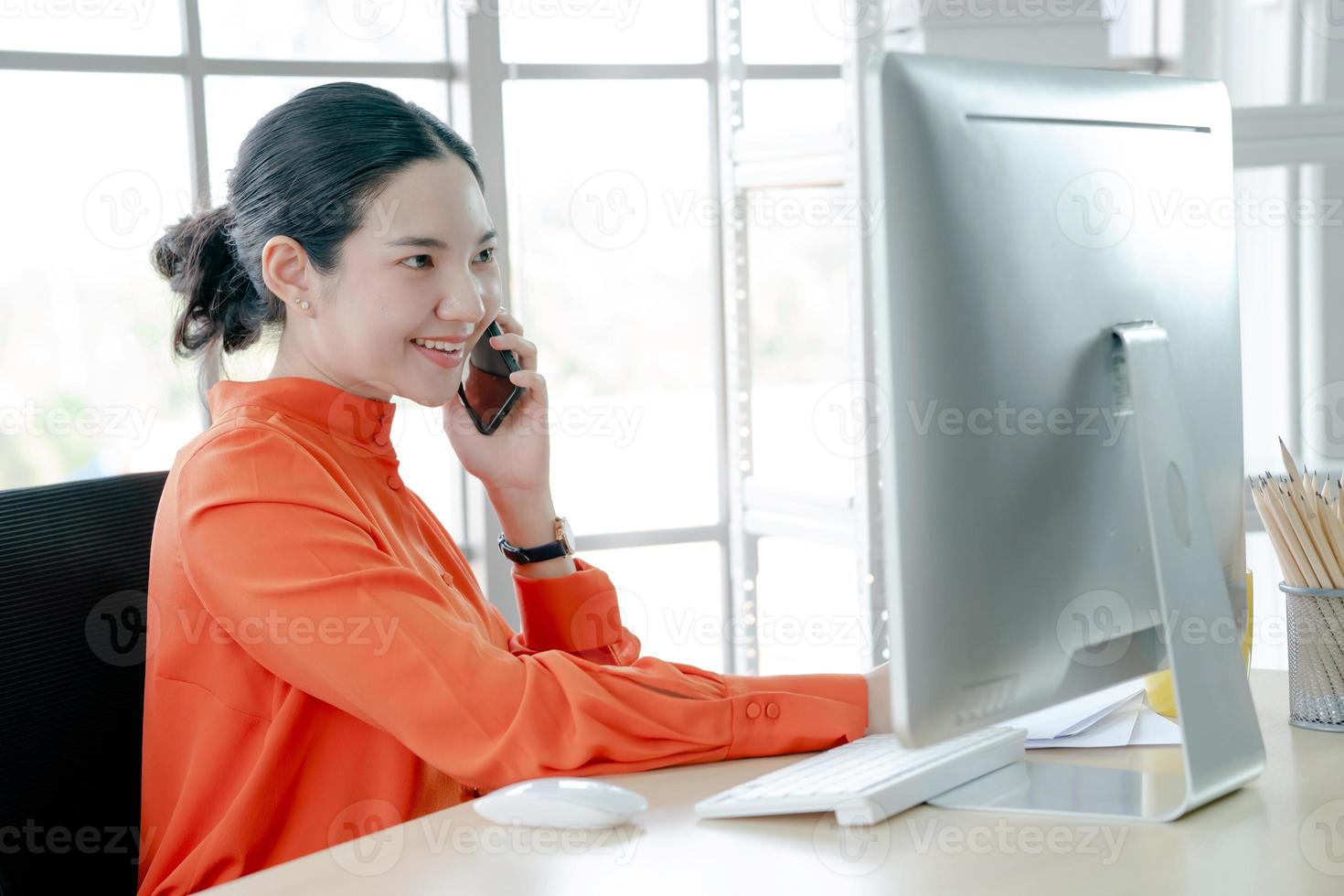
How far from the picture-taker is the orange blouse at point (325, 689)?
1128 mm

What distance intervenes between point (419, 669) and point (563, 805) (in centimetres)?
18

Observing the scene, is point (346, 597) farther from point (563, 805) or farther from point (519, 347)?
point (519, 347)

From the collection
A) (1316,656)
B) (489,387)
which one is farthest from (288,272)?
(1316,656)


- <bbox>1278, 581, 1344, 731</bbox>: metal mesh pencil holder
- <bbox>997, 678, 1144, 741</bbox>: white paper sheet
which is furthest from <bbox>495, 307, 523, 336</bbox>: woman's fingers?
<bbox>1278, 581, 1344, 731</bbox>: metal mesh pencil holder

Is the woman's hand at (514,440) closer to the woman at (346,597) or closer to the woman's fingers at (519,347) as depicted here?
the woman's fingers at (519,347)

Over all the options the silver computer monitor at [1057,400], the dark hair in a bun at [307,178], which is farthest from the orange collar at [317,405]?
the silver computer monitor at [1057,400]

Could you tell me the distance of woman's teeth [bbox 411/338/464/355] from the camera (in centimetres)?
143

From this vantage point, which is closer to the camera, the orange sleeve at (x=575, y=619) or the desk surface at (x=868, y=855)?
the desk surface at (x=868, y=855)

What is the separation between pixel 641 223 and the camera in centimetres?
265

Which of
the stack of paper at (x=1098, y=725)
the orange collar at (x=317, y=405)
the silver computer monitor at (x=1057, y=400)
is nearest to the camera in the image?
the silver computer monitor at (x=1057, y=400)

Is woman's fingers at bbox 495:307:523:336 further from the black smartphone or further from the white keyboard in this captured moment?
the white keyboard

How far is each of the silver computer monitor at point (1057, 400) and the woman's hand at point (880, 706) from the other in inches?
5.9

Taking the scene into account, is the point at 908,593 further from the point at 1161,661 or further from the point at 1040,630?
the point at 1161,661

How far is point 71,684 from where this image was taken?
1.24 meters
